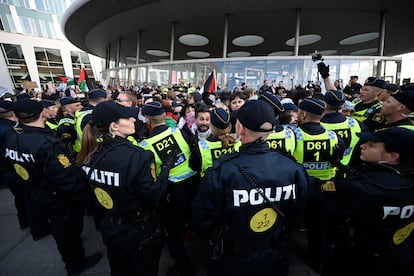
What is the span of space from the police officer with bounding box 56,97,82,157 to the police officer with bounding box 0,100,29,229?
0.66 m

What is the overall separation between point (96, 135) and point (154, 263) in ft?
4.69

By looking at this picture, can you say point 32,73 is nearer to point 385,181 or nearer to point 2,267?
point 2,267

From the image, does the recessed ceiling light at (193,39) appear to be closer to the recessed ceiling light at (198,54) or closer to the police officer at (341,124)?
the recessed ceiling light at (198,54)

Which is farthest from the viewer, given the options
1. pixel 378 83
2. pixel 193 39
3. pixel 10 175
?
pixel 193 39

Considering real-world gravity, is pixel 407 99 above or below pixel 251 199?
above

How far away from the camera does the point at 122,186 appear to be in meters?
1.90

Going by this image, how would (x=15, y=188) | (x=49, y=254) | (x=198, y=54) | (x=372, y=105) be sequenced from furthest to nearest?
(x=198, y=54) → (x=372, y=105) → (x=15, y=188) → (x=49, y=254)

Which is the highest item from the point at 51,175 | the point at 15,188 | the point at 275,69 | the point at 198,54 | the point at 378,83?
the point at 198,54

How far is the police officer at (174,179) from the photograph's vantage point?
2625 mm

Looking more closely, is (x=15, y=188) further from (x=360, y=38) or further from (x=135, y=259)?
(x=360, y=38)

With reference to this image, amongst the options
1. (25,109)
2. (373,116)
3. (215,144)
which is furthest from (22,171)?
(373,116)

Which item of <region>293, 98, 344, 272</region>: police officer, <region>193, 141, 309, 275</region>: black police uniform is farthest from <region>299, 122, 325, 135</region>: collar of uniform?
<region>193, 141, 309, 275</region>: black police uniform

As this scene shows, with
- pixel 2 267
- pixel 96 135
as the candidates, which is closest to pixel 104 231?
pixel 96 135

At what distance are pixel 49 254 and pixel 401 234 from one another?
422 cm
